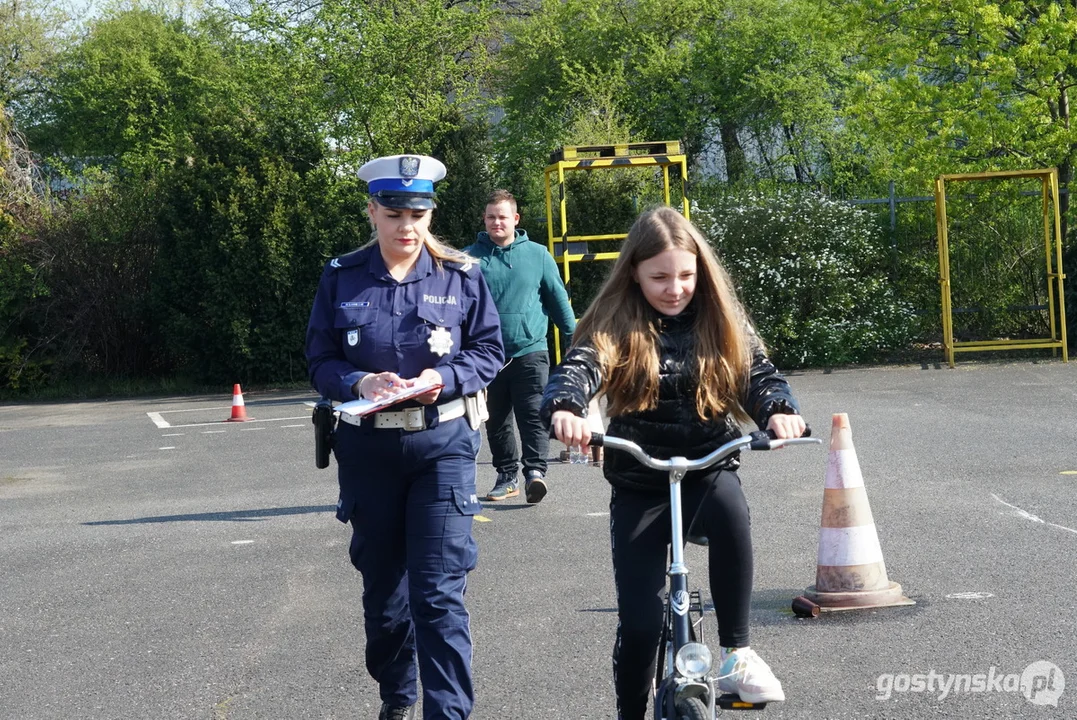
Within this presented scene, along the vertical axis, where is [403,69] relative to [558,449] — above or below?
above

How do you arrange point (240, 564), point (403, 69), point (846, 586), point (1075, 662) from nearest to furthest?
point (1075, 662) < point (846, 586) < point (240, 564) < point (403, 69)

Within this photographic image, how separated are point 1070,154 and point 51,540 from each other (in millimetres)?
15856

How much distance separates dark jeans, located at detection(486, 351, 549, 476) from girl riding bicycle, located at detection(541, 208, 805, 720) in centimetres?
493

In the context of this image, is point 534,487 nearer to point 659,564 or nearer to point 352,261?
point 352,261

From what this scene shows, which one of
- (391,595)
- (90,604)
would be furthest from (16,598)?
(391,595)

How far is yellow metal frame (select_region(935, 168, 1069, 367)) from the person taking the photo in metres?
17.7

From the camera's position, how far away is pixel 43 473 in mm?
12070

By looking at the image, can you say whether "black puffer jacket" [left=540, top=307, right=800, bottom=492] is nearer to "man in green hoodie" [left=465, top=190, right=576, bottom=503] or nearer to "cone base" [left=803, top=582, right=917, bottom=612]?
"cone base" [left=803, top=582, right=917, bottom=612]

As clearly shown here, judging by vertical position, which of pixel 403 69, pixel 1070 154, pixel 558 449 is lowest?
pixel 558 449

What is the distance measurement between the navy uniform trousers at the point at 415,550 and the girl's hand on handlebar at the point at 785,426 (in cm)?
122

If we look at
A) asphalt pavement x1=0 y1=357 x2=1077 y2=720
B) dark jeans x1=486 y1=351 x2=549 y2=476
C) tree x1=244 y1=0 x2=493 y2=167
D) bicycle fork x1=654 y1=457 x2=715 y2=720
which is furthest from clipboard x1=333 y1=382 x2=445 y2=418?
tree x1=244 y1=0 x2=493 y2=167

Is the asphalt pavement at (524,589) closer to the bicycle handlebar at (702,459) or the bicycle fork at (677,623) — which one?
the bicycle fork at (677,623)

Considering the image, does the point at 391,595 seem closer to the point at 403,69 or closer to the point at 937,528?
the point at 937,528

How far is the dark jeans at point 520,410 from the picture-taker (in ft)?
29.9
